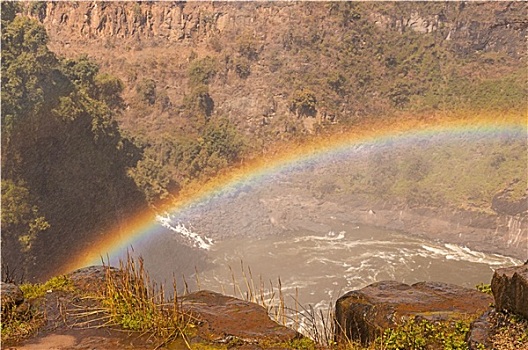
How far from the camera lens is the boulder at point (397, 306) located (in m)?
5.51

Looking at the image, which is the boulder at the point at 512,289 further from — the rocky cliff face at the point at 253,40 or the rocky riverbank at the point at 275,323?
the rocky cliff face at the point at 253,40

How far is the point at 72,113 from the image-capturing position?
25.9m

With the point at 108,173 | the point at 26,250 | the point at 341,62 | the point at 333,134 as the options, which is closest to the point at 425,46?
the point at 341,62

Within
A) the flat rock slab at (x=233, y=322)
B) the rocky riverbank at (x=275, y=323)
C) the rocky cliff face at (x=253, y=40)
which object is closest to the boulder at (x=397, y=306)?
the rocky riverbank at (x=275, y=323)

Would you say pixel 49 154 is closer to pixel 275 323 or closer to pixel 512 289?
pixel 275 323

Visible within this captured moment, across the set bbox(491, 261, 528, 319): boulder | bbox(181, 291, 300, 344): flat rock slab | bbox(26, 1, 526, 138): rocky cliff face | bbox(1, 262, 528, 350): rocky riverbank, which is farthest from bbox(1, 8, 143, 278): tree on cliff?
bbox(491, 261, 528, 319): boulder

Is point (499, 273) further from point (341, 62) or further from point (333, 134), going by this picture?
point (341, 62)

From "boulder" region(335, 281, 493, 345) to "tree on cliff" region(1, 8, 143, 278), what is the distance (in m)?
18.8

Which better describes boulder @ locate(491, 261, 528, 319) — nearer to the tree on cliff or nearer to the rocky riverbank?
the rocky riverbank

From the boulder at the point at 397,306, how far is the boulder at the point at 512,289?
79 centimetres

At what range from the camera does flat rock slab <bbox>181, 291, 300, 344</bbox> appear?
5.37m

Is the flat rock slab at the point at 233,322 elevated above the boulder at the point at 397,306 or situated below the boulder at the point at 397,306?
above

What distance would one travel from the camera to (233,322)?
582 cm

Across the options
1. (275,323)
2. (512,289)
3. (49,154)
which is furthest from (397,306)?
(49,154)
